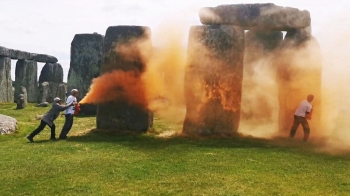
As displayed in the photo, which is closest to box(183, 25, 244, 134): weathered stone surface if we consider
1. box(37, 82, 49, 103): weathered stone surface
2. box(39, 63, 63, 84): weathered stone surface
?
box(37, 82, 49, 103): weathered stone surface

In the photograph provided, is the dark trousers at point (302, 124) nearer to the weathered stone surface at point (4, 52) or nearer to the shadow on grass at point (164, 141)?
the shadow on grass at point (164, 141)

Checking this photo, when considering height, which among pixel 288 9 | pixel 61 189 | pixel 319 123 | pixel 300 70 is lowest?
pixel 61 189

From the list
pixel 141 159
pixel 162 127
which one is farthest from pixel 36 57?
pixel 141 159

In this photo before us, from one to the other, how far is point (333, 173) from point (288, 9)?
325 inches

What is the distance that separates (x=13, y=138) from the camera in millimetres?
15180

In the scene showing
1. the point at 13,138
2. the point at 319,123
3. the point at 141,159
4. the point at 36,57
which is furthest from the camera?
the point at 36,57

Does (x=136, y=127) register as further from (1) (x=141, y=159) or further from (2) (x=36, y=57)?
(2) (x=36, y=57)

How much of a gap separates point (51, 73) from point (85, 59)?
11.1m

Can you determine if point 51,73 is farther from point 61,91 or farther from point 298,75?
point 298,75

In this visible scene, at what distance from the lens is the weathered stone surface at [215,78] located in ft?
52.5

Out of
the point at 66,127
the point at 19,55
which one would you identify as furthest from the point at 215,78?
the point at 19,55

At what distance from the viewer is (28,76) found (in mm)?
35344

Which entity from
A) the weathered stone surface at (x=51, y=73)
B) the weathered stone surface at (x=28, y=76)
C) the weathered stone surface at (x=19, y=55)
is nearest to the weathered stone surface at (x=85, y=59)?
the weathered stone surface at (x=19, y=55)

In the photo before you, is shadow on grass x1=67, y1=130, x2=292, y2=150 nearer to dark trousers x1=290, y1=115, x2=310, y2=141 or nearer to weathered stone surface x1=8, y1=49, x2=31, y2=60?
dark trousers x1=290, y1=115, x2=310, y2=141
